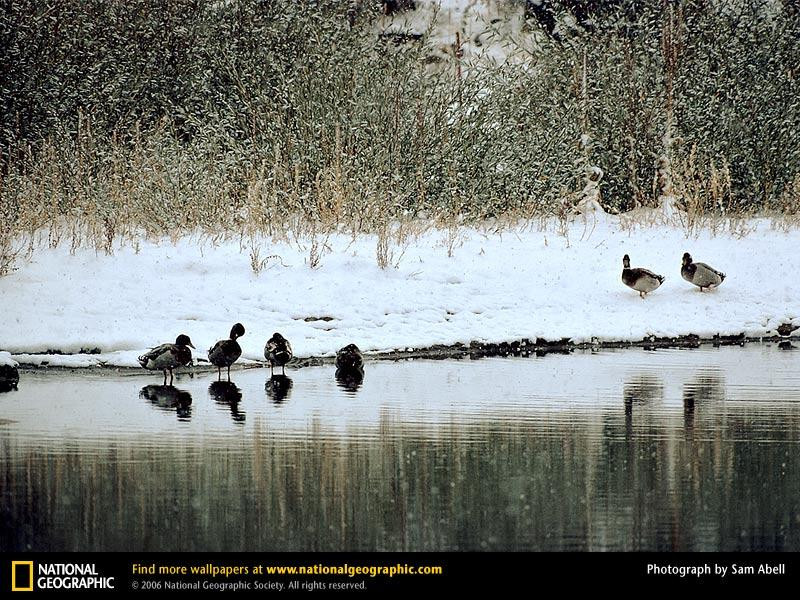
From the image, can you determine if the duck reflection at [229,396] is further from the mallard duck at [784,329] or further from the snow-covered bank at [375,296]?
the mallard duck at [784,329]

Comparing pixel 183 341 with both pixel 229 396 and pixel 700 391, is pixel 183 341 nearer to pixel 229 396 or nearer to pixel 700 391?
pixel 229 396

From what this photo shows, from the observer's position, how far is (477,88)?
24.3 metres

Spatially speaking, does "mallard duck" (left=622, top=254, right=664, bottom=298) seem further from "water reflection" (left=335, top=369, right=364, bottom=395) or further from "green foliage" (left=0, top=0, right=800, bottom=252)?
"water reflection" (left=335, top=369, right=364, bottom=395)

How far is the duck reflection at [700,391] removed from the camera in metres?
11.2

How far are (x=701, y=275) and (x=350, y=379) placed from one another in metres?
7.68

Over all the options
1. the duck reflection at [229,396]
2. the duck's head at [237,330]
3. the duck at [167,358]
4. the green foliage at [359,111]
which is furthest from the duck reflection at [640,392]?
the green foliage at [359,111]

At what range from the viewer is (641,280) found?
729 inches

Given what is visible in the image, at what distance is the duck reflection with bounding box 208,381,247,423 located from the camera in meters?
10.8
